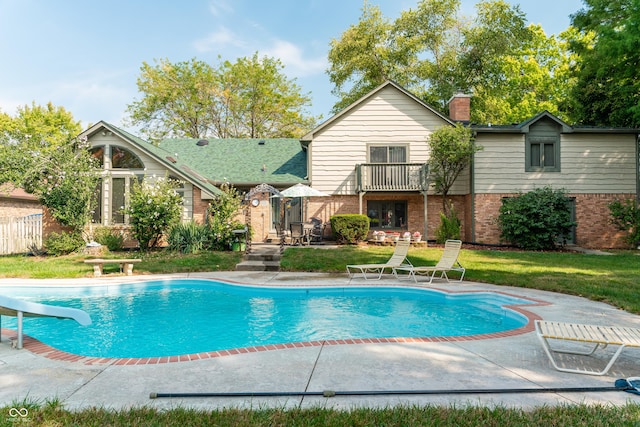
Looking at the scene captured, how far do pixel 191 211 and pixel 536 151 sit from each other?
16317 mm

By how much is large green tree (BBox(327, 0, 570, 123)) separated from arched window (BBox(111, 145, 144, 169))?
20.0 m

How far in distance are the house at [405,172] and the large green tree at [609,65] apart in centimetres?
322

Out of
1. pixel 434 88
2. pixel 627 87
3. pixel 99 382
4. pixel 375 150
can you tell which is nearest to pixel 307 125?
pixel 434 88

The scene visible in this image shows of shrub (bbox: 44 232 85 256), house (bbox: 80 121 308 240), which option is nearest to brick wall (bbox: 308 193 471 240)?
house (bbox: 80 121 308 240)

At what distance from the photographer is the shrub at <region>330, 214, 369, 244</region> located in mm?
17938

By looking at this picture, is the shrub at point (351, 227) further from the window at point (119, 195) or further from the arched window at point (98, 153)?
the arched window at point (98, 153)

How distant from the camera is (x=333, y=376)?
13.2 feet

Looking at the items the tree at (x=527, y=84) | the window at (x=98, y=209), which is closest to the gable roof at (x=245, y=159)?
the window at (x=98, y=209)

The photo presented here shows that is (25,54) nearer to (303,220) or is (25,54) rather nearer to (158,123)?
(158,123)

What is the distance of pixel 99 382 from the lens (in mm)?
3918

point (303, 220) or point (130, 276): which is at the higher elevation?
point (303, 220)

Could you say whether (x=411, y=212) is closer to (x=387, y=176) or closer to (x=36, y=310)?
(x=387, y=176)

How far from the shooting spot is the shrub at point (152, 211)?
1552 cm

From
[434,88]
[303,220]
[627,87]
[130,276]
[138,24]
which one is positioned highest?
[434,88]
